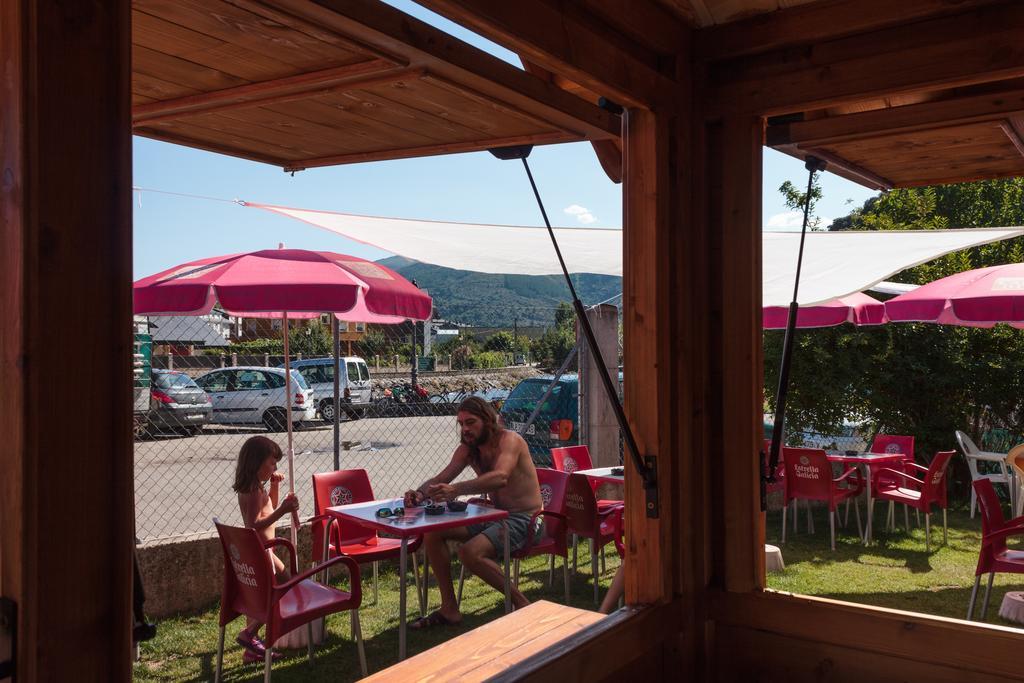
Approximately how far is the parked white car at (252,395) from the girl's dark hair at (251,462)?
11474mm

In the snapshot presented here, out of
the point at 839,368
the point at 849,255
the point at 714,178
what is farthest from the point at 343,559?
the point at 839,368

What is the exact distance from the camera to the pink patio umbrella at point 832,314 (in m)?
7.54

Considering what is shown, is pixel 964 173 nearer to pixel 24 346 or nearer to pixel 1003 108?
pixel 1003 108

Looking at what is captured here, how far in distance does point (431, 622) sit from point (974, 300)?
4644 mm

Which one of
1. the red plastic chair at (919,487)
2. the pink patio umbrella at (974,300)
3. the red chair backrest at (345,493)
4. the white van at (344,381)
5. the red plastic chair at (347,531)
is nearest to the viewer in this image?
the red plastic chair at (347,531)

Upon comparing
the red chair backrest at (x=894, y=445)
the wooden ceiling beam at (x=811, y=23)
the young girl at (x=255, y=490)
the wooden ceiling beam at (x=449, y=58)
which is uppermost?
the wooden ceiling beam at (x=811, y=23)

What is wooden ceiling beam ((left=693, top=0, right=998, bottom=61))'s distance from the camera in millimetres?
2830

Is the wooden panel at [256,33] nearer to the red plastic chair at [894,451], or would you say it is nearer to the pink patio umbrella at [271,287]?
the pink patio umbrella at [271,287]

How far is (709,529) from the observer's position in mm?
3381

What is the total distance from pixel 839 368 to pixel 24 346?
10.0 meters

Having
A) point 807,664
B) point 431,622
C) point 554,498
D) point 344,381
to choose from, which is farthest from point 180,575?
point 344,381

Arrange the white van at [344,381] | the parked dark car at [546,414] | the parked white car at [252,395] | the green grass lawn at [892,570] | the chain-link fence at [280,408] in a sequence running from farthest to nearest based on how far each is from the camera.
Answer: the white van at [344,381] → the parked white car at [252,395] → the chain-link fence at [280,408] → the parked dark car at [546,414] → the green grass lawn at [892,570]

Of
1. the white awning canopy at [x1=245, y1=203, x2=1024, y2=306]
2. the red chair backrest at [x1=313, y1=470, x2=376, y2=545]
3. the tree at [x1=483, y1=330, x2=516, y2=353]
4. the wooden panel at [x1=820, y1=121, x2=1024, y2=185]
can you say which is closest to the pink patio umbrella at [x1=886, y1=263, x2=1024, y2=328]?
the white awning canopy at [x1=245, y1=203, x2=1024, y2=306]

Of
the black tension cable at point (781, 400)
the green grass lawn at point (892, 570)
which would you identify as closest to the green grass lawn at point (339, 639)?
the green grass lawn at point (892, 570)
